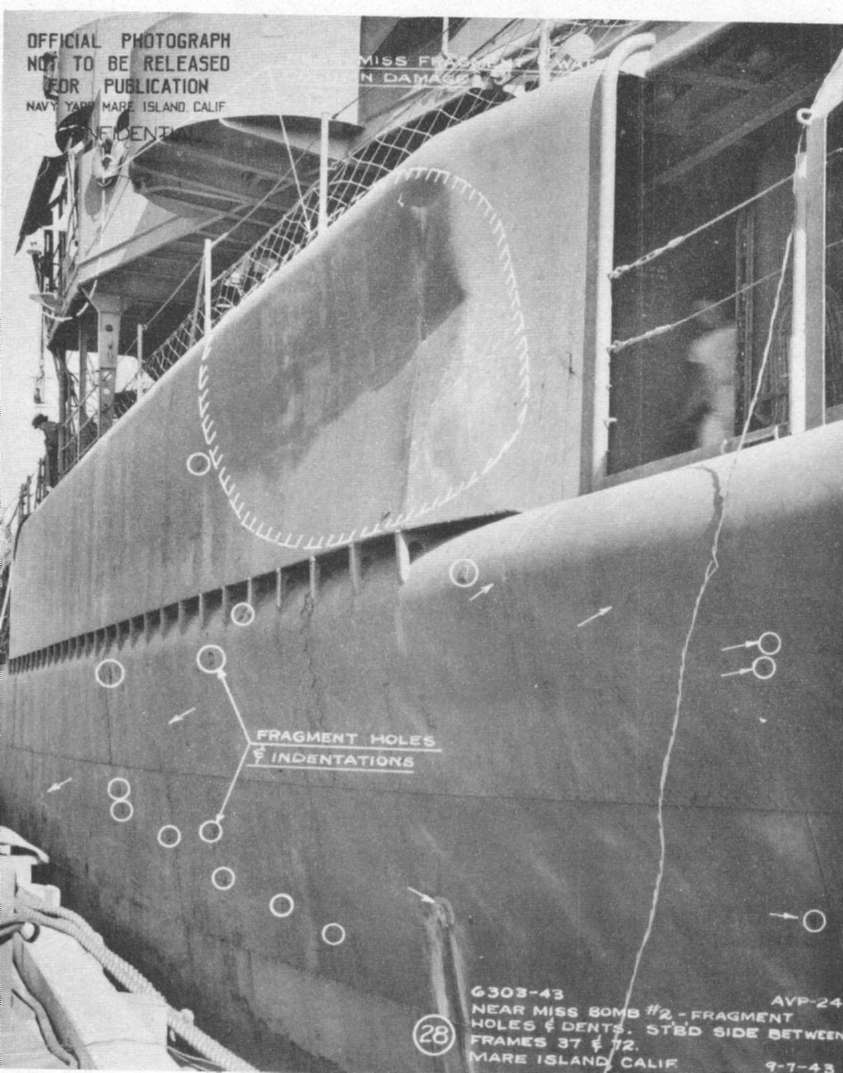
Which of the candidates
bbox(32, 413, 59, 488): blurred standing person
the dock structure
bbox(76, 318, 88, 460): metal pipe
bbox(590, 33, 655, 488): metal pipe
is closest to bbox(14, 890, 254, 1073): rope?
the dock structure

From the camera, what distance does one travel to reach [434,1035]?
11.1 ft

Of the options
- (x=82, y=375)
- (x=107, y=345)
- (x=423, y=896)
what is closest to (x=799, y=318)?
(x=423, y=896)

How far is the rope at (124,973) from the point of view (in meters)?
3.87

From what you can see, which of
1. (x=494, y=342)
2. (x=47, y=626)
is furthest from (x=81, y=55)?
(x=47, y=626)

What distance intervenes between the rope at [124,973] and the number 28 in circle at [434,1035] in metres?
0.74

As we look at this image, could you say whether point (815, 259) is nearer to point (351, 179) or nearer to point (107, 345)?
point (351, 179)

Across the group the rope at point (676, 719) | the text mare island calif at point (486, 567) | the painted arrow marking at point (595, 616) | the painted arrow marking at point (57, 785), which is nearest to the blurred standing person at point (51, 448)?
the painted arrow marking at point (57, 785)

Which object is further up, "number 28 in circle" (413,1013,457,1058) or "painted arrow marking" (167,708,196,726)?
"painted arrow marking" (167,708,196,726)

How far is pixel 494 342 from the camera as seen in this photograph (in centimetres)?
357

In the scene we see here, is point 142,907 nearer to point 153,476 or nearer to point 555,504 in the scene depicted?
point 153,476

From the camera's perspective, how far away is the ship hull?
2.57 meters

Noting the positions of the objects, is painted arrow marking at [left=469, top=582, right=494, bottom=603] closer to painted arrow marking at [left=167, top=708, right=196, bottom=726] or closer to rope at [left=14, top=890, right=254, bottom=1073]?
rope at [left=14, top=890, right=254, bottom=1073]

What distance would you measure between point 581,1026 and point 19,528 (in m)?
7.46

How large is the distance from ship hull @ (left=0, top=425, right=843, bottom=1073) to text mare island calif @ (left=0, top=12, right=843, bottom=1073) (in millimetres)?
11
